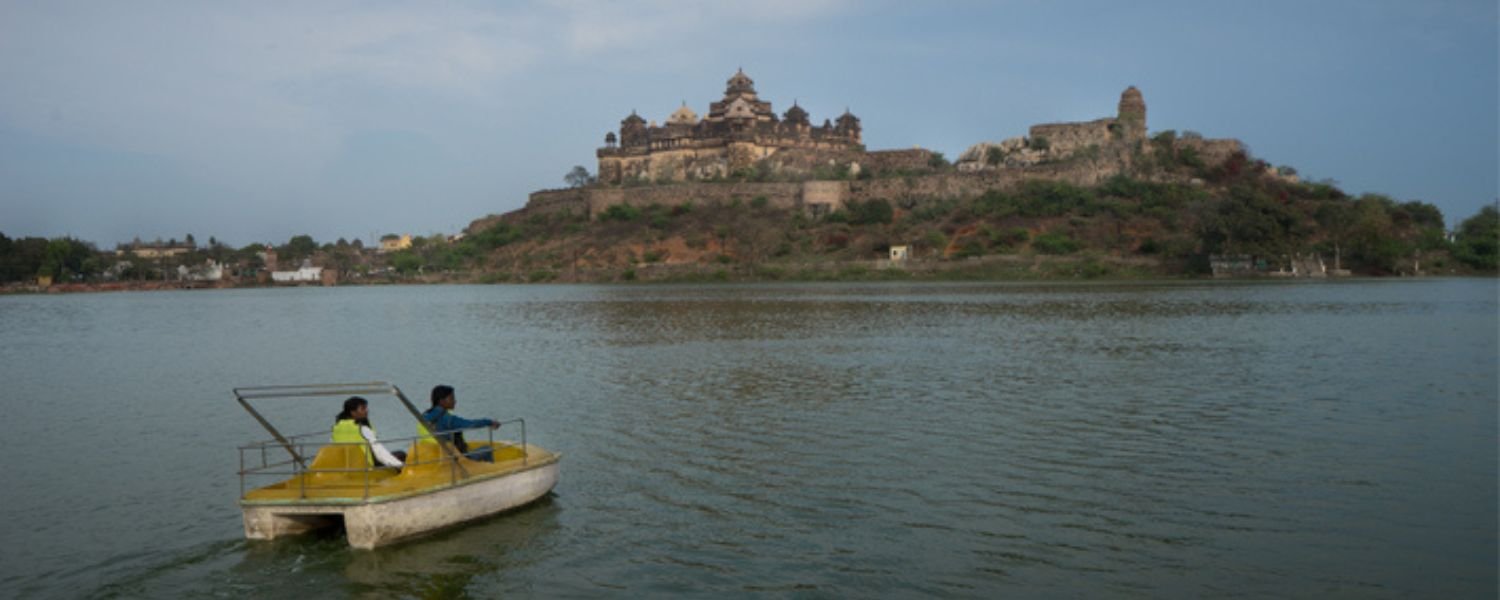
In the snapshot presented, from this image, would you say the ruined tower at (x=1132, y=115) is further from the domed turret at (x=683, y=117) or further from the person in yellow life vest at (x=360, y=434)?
the person in yellow life vest at (x=360, y=434)

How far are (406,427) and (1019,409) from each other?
830cm

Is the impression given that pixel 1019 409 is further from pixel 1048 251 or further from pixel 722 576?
pixel 1048 251

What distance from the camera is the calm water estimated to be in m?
8.48

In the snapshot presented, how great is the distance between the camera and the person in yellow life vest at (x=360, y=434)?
997cm

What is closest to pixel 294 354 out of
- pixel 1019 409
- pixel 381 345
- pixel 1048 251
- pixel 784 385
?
pixel 381 345

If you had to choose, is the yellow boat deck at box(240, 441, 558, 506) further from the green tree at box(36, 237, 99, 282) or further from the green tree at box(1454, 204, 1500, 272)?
the green tree at box(36, 237, 99, 282)

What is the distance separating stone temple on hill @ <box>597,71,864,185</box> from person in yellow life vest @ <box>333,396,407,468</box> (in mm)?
68747

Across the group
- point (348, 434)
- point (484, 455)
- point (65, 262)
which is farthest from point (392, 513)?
point (65, 262)

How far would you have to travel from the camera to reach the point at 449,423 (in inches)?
419

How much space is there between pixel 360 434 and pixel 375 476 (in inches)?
16.1

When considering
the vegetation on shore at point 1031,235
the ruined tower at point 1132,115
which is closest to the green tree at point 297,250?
the vegetation on shore at point 1031,235

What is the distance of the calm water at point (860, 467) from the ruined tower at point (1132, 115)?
42774 mm

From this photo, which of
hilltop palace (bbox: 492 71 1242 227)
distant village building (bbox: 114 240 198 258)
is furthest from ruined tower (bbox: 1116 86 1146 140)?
distant village building (bbox: 114 240 198 258)

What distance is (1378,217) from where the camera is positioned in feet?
187
